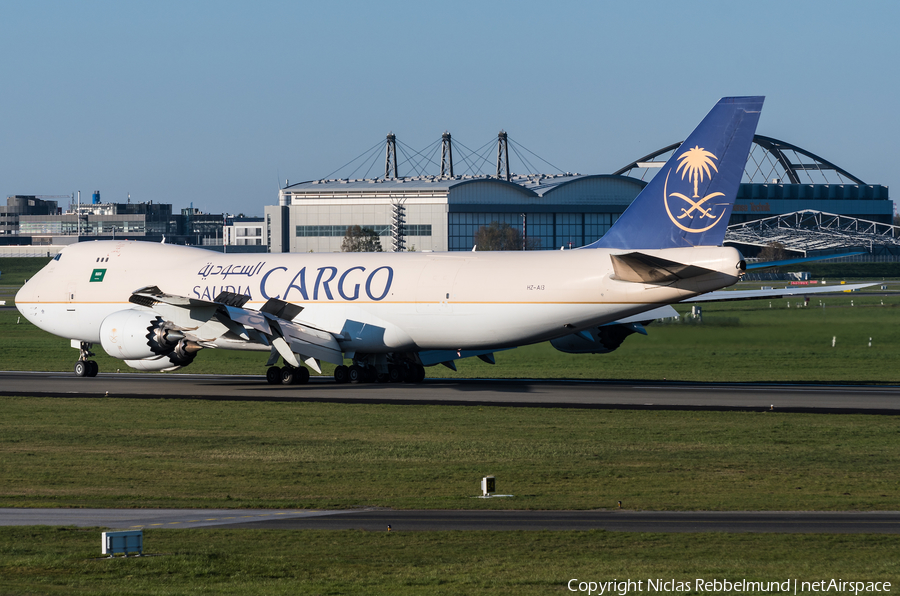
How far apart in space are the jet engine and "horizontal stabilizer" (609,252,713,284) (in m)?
15.8

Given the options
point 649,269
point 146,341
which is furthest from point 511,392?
point 146,341

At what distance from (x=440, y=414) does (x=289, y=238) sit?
125295 millimetres

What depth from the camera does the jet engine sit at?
133 feet

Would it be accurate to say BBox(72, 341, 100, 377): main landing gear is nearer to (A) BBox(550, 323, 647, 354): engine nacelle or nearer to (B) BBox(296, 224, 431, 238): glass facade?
(A) BBox(550, 323, 647, 354): engine nacelle

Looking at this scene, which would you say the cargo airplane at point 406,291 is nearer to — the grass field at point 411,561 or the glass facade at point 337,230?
the grass field at point 411,561

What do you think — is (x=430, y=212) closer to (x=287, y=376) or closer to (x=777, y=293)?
(x=287, y=376)

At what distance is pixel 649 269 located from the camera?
3494cm

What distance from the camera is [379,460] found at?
24.2 meters

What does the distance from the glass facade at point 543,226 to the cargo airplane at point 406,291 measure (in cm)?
10360

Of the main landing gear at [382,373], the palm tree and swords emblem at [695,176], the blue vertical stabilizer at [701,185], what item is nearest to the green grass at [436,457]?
the blue vertical stabilizer at [701,185]

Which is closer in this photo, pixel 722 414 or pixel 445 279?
pixel 722 414

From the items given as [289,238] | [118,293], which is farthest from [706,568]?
[289,238]

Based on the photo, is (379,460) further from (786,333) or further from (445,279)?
(786,333)

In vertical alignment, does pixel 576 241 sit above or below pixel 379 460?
above
